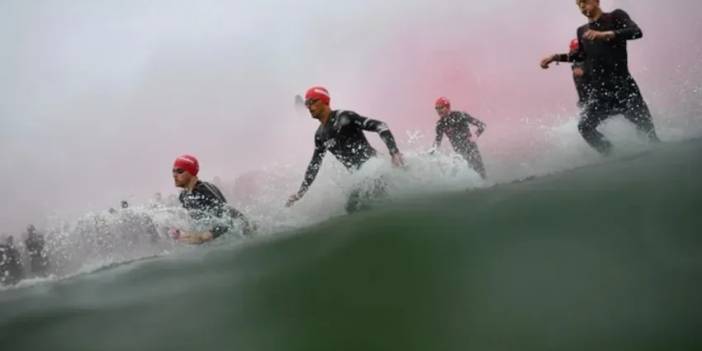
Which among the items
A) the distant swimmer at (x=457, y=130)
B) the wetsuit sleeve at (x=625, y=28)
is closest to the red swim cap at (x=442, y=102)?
the distant swimmer at (x=457, y=130)

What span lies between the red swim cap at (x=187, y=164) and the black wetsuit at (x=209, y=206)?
0.15 m

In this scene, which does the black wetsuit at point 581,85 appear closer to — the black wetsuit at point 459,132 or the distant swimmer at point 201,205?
the black wetsuit at point 459,132

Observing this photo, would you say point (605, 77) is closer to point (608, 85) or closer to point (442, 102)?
point (608, 85)

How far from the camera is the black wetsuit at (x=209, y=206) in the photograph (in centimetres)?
605

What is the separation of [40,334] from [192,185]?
2.39 meters

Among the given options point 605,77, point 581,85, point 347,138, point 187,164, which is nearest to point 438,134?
point 581,85

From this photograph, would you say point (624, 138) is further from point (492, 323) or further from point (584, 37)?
→ point (492, 323)

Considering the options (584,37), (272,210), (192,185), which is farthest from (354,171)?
(584,37)

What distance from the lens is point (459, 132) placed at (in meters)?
9.85

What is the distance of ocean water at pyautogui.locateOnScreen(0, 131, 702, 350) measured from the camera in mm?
2900

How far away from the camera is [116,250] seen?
7.65 meters

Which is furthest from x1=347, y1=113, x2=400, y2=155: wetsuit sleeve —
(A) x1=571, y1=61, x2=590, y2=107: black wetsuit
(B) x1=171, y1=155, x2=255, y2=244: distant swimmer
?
(A) x1=571, y1=61, x2=590, y2=107: black wetsuit

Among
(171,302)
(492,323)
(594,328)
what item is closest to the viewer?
(594,328)

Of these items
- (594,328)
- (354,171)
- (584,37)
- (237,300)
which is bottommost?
(594,328)
